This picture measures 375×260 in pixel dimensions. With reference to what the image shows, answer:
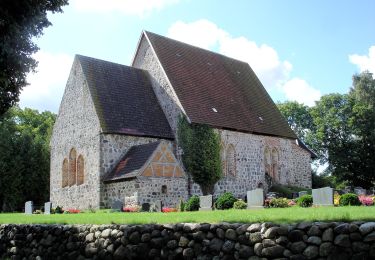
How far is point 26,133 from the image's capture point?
129 feet

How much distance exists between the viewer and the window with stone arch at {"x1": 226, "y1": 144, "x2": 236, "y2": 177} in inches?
1107

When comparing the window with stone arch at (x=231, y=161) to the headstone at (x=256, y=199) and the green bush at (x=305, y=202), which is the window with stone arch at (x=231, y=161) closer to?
the green bush at (x=305, y=202)

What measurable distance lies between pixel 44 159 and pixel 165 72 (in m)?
16.6

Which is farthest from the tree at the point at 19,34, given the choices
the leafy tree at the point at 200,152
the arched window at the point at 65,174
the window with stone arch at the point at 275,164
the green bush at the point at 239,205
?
the window with stone arch at the point at 275,164

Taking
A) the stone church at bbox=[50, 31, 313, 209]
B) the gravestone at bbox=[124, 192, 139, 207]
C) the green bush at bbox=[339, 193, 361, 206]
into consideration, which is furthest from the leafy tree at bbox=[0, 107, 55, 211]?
the green bush at bbox=[339, 193, 361, 206]

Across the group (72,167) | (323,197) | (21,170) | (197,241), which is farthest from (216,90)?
(197,241)

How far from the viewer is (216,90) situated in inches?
1179

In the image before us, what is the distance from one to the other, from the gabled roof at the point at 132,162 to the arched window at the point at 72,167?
378cm

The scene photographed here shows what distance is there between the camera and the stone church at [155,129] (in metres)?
23.6

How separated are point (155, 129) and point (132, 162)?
136 inches

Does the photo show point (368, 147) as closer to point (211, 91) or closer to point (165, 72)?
point (211, 91)

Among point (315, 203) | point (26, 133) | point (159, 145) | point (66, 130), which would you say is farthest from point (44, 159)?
point (315, 203)

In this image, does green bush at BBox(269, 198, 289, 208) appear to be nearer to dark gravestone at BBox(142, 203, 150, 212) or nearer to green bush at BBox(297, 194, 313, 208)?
green bush at BBox(297, 194, 313, 208)

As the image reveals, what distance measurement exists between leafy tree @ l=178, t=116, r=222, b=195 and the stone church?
43cm
